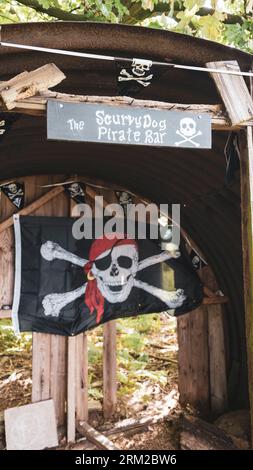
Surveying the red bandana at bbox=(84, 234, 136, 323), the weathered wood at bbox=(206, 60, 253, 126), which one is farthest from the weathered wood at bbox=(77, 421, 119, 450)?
the weathered wood at bbox=(206, 60, 253, 126)

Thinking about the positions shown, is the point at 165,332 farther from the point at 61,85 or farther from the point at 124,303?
the point at 61,85

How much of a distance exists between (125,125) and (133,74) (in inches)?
18.6

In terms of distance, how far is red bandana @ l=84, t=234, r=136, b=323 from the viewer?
18.5ft

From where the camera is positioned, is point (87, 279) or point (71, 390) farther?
point (87, 279)

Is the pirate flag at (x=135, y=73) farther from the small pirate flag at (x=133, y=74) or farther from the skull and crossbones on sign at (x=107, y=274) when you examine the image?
the skull and crossbones on sign at (x=107, y=274)

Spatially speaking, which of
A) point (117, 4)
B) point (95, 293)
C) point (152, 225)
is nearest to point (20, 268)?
point (95, 293)

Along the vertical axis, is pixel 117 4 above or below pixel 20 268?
above

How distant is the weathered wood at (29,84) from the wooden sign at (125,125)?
0.52 feet

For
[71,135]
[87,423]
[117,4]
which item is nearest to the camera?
[71,135]

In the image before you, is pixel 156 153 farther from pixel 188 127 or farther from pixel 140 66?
pixel 140 66

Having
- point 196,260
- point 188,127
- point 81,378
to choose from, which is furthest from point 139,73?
point 81,378

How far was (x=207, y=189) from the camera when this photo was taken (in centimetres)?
524

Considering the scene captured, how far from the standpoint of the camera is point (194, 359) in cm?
637

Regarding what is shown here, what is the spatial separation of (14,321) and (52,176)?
2134 mm
